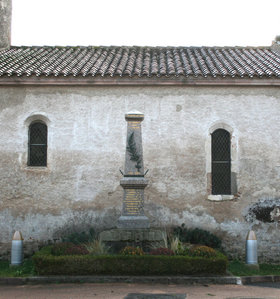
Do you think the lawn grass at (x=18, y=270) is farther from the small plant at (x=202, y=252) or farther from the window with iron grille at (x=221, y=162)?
the window with iron grille at (x=221, y=162)

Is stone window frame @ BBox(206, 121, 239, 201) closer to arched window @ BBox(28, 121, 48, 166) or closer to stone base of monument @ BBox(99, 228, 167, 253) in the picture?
stone base of monument @ BBox(99, 228, 167, 253)

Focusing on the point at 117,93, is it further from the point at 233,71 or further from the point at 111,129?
the point at 233,71

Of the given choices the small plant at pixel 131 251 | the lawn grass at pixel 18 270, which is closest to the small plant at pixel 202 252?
the small plant at pixel 131 251

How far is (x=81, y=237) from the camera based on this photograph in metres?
11.2

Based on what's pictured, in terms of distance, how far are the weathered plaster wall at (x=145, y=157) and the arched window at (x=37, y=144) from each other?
0.87 ft

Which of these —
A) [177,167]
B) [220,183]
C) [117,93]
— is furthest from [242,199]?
[117,93]

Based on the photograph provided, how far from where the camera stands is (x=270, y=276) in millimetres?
9492

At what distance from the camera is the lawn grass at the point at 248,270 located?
32.1 feet

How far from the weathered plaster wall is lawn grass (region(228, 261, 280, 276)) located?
0.84 m

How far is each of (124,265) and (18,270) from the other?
2.86 m

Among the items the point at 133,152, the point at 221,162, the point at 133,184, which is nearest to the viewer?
the point at 133,184

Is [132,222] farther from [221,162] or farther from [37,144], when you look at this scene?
[37,144]
